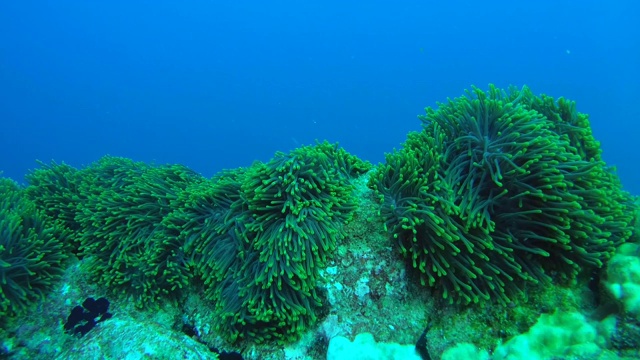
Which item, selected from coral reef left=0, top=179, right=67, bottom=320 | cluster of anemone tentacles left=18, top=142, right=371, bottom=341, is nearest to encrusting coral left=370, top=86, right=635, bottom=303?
cluster of anemone tentacles left=18, top=142, right=371, bottom=341

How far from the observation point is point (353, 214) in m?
4.21

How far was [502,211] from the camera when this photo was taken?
12.4ft

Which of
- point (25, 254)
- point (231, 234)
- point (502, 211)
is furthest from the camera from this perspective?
point (25, 254)

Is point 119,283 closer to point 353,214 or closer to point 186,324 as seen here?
point 186,324

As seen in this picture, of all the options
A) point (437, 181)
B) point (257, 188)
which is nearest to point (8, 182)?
point (257, 188)

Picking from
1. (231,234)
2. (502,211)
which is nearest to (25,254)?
(231,234)

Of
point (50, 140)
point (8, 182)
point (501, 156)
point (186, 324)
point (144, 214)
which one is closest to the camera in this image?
point (501, 156)

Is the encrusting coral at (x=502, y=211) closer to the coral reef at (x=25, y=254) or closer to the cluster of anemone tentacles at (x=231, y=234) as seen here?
the cluster of anemone tentacles at (x=231, y=234)

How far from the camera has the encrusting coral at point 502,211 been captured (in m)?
3.54

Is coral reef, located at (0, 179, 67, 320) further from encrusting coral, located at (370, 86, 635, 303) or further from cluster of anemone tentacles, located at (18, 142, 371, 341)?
encrusting coral, located at (370, 86, 635, 303)

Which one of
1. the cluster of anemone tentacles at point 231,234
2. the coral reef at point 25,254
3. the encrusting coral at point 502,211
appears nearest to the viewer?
the encrusting coral at point 502,211

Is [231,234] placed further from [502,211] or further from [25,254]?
[502,211]

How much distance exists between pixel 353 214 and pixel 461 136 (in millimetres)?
1364

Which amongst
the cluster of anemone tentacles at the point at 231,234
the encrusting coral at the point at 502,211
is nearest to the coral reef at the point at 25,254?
the cluster of anemone tentacles at the point at 231,234
